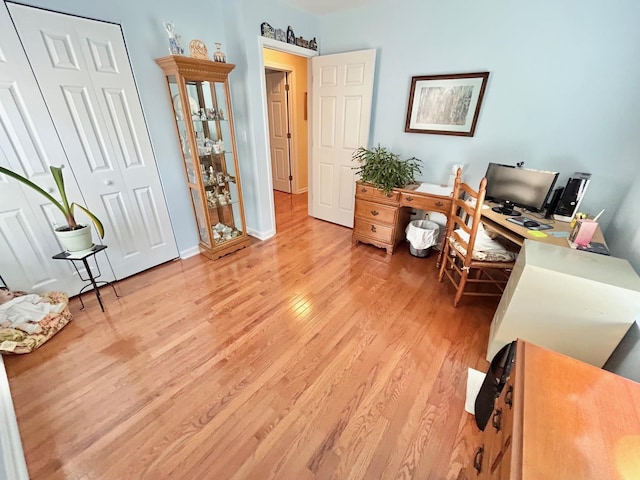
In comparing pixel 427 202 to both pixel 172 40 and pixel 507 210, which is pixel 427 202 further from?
pixel 172 40

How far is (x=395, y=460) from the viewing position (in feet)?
3.92

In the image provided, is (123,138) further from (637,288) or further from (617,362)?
(617,362)

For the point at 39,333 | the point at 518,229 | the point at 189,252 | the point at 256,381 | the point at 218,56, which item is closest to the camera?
the point at 256,381

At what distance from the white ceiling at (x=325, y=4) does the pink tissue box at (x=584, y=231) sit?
103 inches

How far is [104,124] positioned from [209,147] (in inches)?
30.9

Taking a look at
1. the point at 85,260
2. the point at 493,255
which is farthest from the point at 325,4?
the point at 85,260

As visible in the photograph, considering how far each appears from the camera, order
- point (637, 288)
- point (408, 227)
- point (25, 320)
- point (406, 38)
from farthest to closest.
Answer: point (408, 227) → point (406, 38) → point (25, 320) → point (637, 288)

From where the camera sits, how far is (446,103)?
8.22 feet

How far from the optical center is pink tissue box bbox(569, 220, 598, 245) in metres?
1.53

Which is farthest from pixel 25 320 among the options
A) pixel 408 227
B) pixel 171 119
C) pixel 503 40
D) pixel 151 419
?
pixel 503 40

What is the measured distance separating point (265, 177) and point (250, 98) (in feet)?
2.60

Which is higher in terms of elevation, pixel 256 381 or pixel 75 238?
pixel 75 238

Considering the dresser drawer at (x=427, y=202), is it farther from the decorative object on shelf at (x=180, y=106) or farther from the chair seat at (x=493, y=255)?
the decorative object on shelf at (x=180, y=106)

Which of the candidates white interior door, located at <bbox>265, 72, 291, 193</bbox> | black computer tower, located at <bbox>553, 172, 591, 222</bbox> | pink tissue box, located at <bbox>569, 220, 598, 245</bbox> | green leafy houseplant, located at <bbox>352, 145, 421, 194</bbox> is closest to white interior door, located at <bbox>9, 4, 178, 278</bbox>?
green leafy houseplant, located at <bbox>352, 145, 421, 194</bbox>
